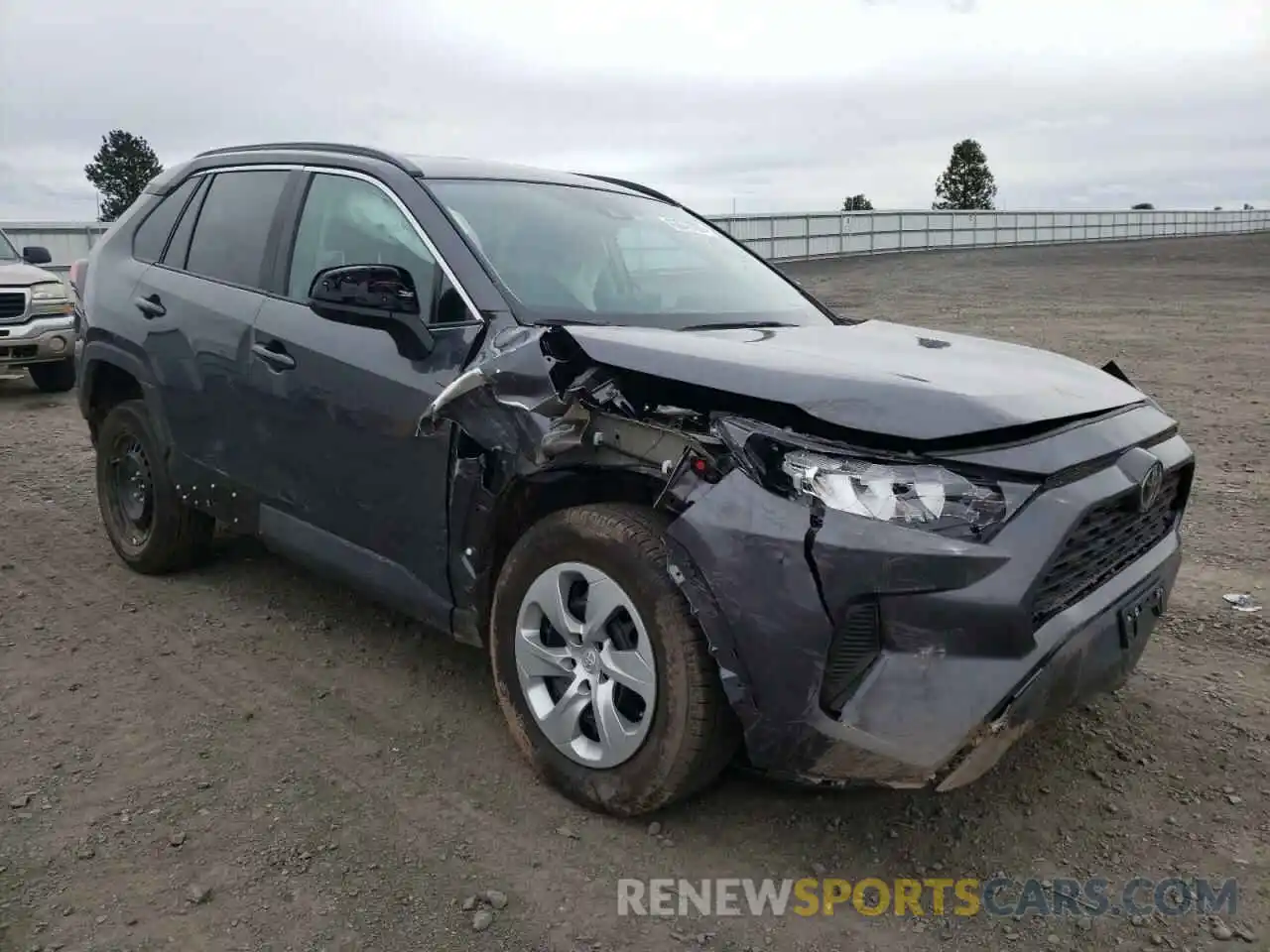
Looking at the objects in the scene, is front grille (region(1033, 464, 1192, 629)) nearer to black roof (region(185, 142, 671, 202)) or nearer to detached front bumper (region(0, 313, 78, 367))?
black roof (region(185, 142, 671, 202))

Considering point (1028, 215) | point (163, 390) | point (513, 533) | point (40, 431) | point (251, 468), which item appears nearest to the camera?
point (513, 533)

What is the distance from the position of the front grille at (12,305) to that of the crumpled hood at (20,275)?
11cm

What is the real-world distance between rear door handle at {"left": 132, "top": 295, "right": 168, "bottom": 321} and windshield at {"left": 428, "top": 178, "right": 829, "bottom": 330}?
155 cm

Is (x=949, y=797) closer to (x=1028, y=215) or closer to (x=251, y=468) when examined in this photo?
(x=251, y=468)

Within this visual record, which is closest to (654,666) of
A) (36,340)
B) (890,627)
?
(890,627)

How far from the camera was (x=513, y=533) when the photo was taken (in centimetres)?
304

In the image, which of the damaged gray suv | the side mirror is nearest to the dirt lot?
the damaged gray suv

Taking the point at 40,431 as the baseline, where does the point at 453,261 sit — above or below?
above

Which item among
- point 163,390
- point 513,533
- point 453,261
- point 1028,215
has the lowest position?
point 513,533

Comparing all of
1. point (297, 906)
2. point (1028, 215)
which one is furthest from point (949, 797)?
point (1028, 215)

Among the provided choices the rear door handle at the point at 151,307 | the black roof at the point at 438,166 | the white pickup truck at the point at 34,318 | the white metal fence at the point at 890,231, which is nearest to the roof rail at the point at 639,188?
the black roof at the point at 438,166

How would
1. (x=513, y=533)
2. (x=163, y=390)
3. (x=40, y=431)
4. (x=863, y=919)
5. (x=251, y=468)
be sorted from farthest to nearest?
(x=40, y=431) < (x=163, y=390) < (x=251, y=468) < (x=513, y=533) < (x=863, y=919)

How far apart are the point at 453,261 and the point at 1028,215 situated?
42694 millimetres

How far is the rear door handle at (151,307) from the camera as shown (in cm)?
432
